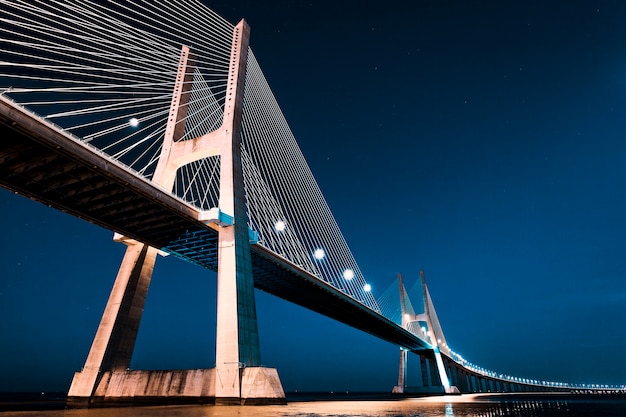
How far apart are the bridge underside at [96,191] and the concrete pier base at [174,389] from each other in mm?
7188

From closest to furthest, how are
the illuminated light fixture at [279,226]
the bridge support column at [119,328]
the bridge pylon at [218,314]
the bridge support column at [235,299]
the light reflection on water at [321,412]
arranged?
1. the light reflection on water at [321,412]
2. the bridge support column at [235,299]
3. the bridge pylon at [218,314]
4. the bridge support column at [119,328]
5. the illuminated light fixture at [279,226]

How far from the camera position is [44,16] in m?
17.2

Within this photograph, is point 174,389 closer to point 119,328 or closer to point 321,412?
point 119,328

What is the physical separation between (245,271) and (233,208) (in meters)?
3.18

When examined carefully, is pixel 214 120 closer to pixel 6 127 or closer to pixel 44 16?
pixel 44 16

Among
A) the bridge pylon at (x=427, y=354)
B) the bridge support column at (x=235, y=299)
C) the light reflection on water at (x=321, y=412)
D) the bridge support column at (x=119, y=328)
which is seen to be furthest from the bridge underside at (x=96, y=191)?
the bridge pylon at (x=427, y=354)

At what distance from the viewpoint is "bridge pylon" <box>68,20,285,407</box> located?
63.3ft

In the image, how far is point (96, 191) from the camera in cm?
2045

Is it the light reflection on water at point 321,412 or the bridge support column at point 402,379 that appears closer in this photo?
the light reflection on water at point 321,412

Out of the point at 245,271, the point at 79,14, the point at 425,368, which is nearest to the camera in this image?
the point at 79,14

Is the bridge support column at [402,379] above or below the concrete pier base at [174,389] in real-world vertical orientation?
above

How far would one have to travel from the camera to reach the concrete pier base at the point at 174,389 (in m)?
18.8

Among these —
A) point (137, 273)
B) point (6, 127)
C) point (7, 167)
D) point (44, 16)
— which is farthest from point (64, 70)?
point (137, 273)

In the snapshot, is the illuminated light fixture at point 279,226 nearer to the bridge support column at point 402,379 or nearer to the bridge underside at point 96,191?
the bridge underside at point 96,191
